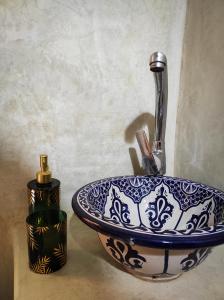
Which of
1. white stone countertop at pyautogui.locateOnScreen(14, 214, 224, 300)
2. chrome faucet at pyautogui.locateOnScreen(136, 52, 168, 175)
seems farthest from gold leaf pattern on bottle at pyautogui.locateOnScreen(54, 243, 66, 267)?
chrome faucet at pyautogui.locateOnScreen(136, 52, 168, 175)

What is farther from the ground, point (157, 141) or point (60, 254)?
point (157, 141)

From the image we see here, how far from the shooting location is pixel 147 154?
0.58 metres

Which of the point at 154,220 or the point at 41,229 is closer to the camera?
the point at 41,229

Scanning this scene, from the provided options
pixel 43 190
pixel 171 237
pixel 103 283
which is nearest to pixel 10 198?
pixel 43 190

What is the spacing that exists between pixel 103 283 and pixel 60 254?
9 cm

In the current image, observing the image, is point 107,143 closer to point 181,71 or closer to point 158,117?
point 158,117

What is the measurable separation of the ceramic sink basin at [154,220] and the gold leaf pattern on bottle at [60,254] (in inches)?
3.6

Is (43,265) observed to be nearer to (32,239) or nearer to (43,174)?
(32,239)

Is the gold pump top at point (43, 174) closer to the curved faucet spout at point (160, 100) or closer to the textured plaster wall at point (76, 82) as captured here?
the textured plaster wall at point (76, 82)

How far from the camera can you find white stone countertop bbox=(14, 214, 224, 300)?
398 millimetres

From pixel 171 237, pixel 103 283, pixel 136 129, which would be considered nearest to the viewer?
pixel 171 237

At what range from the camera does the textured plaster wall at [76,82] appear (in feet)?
1.84

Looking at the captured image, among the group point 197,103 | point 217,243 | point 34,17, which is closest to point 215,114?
point 197,103

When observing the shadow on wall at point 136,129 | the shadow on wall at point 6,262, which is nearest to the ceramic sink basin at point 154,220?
the shadow on wall at point 136,129
